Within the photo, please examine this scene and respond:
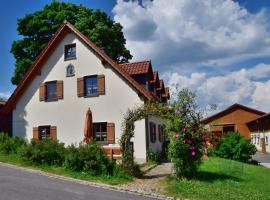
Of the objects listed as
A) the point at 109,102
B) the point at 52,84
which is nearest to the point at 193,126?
the point at 109,102

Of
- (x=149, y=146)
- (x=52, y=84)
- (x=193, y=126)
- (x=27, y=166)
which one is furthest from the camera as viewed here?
(x=52, y=84)

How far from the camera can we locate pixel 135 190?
1438 cm

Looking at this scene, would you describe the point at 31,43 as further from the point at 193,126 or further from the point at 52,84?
the point at 193,126

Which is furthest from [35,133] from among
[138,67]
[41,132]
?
[138,67]

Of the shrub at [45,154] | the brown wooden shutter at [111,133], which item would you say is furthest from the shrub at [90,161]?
the brown wooden shutter at [111,133]

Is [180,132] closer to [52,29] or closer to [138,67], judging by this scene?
[138,67]

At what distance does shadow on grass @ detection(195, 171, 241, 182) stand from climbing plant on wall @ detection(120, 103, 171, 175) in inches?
116

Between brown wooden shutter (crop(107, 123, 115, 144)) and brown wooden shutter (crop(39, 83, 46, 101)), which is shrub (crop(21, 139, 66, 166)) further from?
brown wooden shutter (crop(39, 83, 46, 101))

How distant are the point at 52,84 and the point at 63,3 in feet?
46.6

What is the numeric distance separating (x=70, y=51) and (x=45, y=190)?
1566cm

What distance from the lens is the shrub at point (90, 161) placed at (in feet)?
55.5

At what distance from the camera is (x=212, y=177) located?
17.6 meters

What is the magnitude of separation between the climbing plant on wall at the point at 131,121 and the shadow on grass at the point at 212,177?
294cm

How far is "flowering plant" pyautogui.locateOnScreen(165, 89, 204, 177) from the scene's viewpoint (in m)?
16.7
